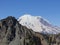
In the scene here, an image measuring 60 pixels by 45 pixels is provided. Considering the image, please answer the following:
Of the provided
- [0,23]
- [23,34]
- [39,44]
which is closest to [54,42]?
[39,44]

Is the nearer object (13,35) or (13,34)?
(13,35)

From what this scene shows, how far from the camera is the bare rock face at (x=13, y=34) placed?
70750mm

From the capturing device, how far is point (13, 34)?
7238 cm

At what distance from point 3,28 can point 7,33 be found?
2157 mm

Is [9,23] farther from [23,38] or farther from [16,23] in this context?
[23,38]

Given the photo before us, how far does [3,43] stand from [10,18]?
9.35 metres

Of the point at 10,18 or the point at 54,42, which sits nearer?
the point at 10,18

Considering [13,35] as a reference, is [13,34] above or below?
above

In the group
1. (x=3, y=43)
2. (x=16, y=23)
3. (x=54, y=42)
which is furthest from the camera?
(x=54, y=42)

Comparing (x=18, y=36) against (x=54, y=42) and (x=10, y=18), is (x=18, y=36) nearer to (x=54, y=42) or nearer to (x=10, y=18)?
(x=10, y=18)

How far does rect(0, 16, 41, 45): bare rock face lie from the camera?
70750mm

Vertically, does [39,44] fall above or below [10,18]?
below

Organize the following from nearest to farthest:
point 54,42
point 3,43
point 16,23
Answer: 1. point 3,43
2. point 16,23
3. point 54,42

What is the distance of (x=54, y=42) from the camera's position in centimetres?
8688
